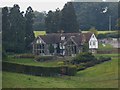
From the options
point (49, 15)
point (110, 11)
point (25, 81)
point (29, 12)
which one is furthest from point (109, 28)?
point (25, 81)

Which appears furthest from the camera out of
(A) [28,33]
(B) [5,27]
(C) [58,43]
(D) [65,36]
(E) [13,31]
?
(C) [58,43]

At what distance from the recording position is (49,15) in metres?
73.6

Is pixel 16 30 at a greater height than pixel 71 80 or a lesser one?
greater

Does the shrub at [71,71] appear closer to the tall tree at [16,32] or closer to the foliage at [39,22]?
the tall tree at [16,32]

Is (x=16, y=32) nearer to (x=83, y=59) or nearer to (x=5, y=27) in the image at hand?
(x=5, y=27)

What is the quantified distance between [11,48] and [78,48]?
38.8 feet

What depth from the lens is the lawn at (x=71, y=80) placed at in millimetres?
27237

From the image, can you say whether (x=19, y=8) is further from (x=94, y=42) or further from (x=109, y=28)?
(x=109, y=28)

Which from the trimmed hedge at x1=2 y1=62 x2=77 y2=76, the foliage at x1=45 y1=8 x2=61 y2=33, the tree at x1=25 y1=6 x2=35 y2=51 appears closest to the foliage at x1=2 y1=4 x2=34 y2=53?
the tree at x1=25 y1=6 x2=35 y2=51

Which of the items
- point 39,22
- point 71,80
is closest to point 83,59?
point 71,80

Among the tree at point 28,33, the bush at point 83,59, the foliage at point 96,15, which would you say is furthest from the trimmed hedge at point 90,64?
the foliage at point 96,15

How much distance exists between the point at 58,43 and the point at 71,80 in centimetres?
3367

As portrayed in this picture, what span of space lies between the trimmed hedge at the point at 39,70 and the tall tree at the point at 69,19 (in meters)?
31.9

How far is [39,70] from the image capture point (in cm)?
3916
